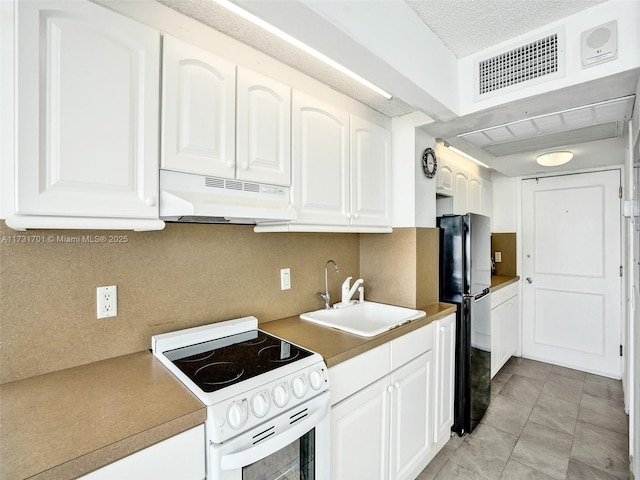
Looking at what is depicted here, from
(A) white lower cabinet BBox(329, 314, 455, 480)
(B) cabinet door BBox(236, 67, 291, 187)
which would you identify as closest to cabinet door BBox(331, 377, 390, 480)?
(A) white lower cabinet BBox(329, 314, 455, 480)

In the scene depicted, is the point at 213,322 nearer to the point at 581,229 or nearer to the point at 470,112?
the point at 470,112

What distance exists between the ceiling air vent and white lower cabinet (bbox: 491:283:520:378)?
186 cm

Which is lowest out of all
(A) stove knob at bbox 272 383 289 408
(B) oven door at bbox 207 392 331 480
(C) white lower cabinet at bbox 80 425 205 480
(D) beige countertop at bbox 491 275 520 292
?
(B) oven door at bbox 207 392 331 480

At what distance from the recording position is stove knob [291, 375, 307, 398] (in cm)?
116

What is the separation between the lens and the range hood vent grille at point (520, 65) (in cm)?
159

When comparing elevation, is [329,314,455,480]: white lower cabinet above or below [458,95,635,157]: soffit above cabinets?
below

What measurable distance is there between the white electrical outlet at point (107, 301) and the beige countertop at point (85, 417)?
21 cm

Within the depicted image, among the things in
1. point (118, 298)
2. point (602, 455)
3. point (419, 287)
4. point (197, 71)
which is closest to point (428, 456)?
point (419, 287)

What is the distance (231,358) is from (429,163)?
1.92 m

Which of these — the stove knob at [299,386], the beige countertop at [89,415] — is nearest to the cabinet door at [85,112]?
the beige countertop at [89,415]

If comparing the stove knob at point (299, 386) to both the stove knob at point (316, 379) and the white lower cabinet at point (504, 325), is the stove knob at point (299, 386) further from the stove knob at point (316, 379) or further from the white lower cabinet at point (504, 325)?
the white lower cabinet at point (504, 325)

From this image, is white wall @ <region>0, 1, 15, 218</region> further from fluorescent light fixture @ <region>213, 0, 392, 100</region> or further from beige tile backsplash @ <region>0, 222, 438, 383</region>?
fluorescent light fixture @ <region>213, 0, 392, 100</region>

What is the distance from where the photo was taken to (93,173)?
1021 millimetres

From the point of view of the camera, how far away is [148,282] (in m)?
1.41
